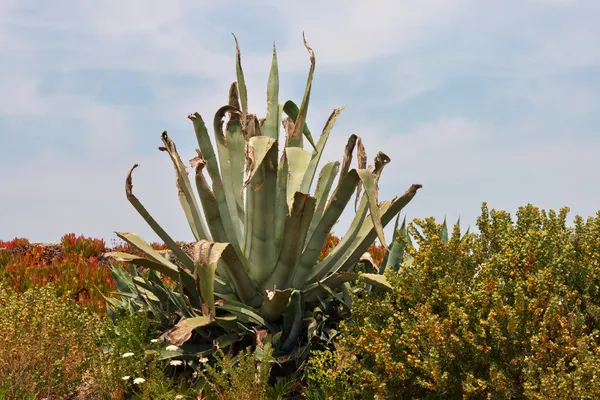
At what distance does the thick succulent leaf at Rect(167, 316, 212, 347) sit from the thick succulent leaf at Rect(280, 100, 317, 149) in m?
1.81

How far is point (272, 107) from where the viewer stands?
6.49m

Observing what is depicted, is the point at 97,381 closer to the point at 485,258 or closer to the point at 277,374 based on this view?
the point at 277,374

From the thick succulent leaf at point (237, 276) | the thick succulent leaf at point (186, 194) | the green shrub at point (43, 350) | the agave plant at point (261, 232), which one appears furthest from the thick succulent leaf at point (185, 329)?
the green shrub at point (43, 350)

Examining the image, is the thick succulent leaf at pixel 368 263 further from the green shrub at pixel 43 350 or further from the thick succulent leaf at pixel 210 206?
the green shrub at pixel 43 350

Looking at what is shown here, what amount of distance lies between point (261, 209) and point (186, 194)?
0.99 metres

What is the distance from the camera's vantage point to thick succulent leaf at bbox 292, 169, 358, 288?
238 inches

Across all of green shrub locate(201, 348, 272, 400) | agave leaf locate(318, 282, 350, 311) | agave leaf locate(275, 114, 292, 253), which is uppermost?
agave leaf locate(275, 114, 292, 253)

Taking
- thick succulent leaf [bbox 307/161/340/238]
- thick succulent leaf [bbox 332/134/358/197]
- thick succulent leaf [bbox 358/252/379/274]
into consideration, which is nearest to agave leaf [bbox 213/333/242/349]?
thick succulent leaf [bbox 307/161/340/238]

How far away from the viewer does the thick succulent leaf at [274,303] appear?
5812 mm

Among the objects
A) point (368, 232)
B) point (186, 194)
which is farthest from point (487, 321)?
point (186, 194)

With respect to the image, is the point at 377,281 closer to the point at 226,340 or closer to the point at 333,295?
the point at 333,295

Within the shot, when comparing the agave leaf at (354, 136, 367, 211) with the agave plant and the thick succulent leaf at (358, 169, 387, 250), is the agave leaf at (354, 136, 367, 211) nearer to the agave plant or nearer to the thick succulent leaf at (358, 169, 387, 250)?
the agave plant

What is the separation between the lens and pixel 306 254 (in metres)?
6.27

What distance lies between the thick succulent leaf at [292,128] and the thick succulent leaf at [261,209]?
667mm
